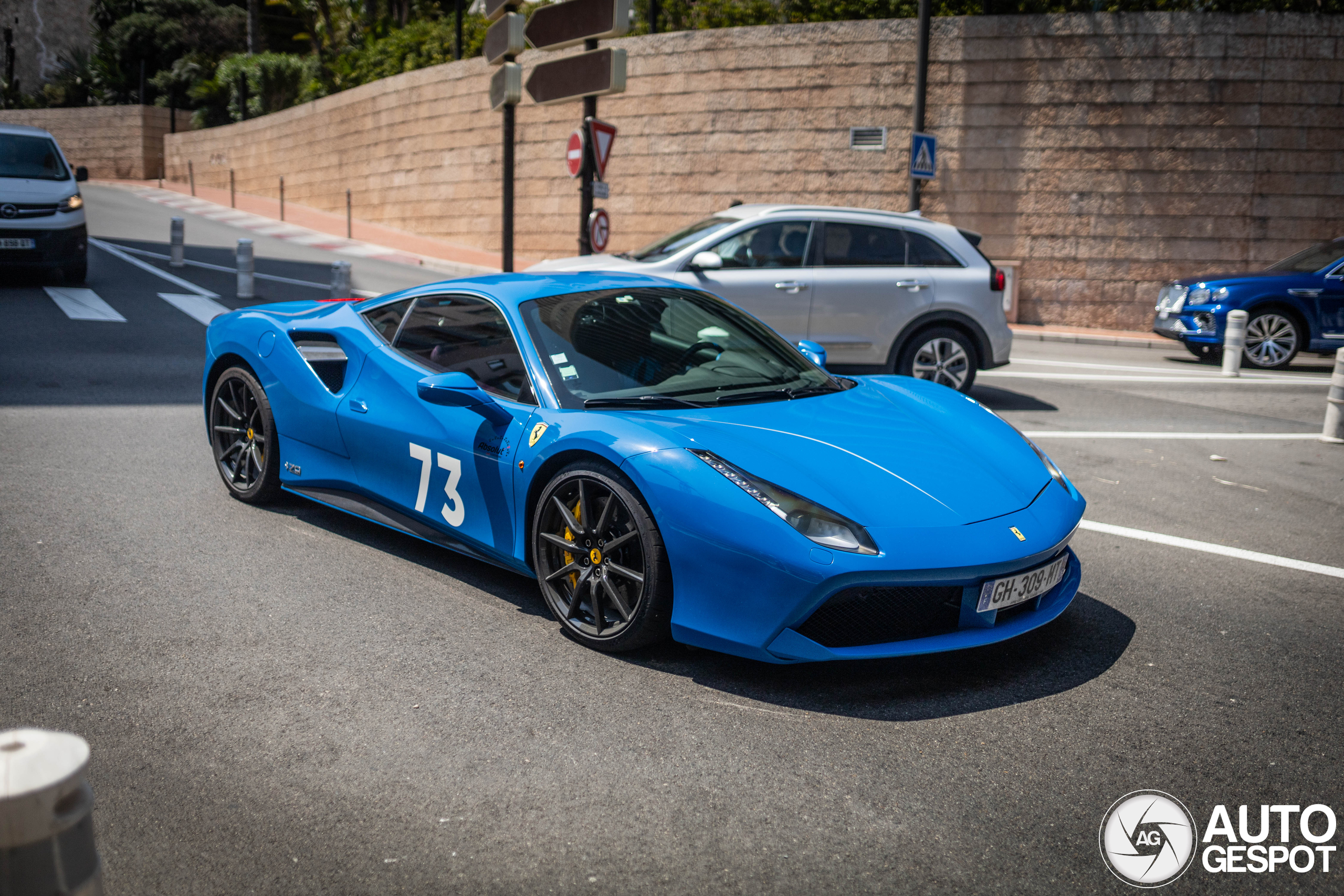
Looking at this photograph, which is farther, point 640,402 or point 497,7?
point 497,7

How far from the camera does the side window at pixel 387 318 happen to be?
193 inches

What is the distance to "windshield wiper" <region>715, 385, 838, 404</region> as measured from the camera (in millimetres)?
4172

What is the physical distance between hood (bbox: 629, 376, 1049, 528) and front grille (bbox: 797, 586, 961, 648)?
216 mm

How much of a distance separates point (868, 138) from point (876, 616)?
16.8 meters

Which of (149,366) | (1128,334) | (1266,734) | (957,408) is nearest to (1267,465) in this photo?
(957,408)

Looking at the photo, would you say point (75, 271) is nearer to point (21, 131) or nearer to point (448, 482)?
point (21, 131)

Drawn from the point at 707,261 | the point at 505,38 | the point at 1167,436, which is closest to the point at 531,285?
the point at 707,261

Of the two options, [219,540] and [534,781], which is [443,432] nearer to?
[219,540]

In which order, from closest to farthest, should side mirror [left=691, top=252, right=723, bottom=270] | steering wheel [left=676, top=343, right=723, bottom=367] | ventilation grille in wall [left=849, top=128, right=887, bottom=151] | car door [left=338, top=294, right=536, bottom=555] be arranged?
car door [left=338, top=294, right=536, bottom=555]
steering wheel [left=676, top=343, right=723, bottom=367]
side mirror [left=691, top=252, right=723, bottom=270]
ventilation grille in wall [left=849, top=128, right=887, bottom=151]

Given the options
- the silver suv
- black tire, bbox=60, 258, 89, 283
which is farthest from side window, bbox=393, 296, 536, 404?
black tire, bbox=60, 258, 89, 283

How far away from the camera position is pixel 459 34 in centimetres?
2792

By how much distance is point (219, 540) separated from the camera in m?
4.88

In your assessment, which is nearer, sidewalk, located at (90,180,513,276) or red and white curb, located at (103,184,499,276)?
red and white curb, located at (103,184,499,276)

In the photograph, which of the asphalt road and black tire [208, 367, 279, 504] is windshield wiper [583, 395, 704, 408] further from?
black tire [208, 367, 279, 504]
